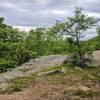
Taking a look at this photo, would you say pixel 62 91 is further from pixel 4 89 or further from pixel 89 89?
pixel 4 89

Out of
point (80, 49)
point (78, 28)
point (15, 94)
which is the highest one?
point (78, 28)

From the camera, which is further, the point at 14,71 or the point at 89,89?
the point at 14,71

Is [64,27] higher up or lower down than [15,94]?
higher up

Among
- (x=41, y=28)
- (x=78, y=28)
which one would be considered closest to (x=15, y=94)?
(x=78, y=28)

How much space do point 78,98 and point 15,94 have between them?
4.79 metres

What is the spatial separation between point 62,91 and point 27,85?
12.6 feet

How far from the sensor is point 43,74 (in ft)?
92.9

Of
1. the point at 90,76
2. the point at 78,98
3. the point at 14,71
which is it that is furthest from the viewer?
the point at 14,71

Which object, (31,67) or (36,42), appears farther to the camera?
(36,42)

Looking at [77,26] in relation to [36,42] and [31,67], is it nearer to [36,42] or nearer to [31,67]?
[31,67]

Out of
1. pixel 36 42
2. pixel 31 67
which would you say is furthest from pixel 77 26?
pixel 36 42

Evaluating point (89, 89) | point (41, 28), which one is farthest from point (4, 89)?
point (41, 28)

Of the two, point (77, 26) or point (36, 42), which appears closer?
point (77, 26)

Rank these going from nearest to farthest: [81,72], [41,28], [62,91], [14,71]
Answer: [62,91] < [81,72] < [14,71] < [41,28]
